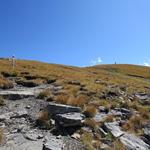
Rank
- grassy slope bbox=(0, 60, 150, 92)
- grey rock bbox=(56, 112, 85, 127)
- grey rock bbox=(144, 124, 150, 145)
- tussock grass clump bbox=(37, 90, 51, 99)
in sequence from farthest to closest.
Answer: grassy slope bbox=(0, 60, 150, 92), tussock grass clump bbox=(37, 90, 51, 99), grey rock bbox=(144, 124, 150, 145), grey rock bbox=(56, 112, 85, 127)

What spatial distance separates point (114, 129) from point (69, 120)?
2.36 m

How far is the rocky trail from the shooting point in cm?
1358

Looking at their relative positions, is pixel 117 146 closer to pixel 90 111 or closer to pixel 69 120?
pixel 69 120

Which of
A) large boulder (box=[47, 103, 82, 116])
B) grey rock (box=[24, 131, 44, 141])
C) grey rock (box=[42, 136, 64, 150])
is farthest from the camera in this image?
large boulder (box=[47, 103, 82, 116])

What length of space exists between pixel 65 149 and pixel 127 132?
4591 mm

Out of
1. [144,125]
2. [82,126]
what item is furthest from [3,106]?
[144,125]

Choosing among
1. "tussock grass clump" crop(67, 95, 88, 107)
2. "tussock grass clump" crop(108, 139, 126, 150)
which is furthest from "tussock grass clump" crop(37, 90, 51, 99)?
"tussock grass clump" crop(108, 139, 126, 150)

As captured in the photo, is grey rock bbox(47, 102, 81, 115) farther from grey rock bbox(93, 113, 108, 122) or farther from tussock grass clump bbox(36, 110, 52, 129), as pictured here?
grey rock bbox(93, 113, 108, 122)

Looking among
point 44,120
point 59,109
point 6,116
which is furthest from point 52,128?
point 6,116

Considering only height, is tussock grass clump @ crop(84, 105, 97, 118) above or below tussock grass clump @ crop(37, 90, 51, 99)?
below

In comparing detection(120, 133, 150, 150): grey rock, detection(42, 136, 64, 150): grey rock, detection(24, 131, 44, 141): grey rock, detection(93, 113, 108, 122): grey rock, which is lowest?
detection(120, 133, 150, 150): grey rock

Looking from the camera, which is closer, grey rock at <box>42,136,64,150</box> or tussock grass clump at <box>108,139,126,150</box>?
grey rock at <box>42,136,64,150</box>

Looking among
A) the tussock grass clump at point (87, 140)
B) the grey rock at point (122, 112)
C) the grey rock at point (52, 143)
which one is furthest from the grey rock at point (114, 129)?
the grey rock at point (52, 143)

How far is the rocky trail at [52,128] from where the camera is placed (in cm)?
1358
